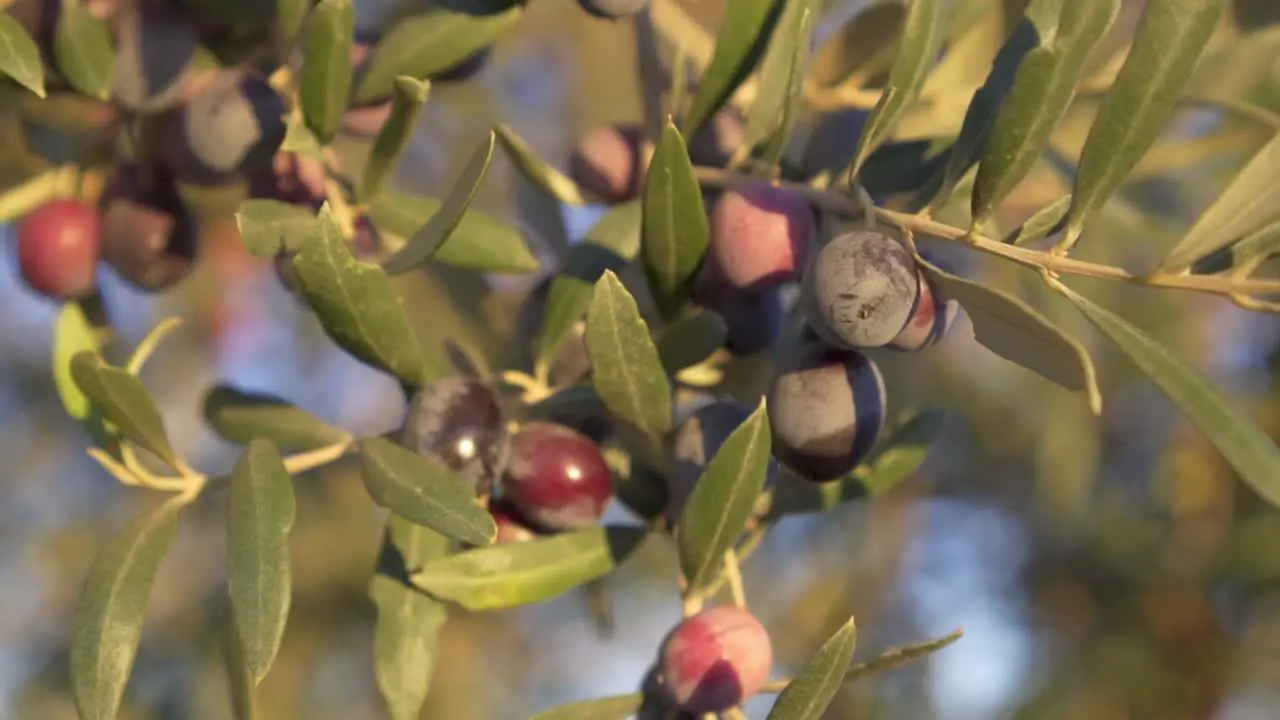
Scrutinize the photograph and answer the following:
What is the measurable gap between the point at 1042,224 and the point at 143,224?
692mm

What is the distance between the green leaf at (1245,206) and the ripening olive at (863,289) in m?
0.14

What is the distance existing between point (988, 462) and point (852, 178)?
1797 mm

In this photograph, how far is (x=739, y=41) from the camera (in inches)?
28.7

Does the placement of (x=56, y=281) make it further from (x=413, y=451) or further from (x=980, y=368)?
(x=980, y=368)

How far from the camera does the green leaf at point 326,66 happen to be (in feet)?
2.35

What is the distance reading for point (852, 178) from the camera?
0.63 metres

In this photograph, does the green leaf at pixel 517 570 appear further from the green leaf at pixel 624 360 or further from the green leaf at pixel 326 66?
the green leaf at pixel 326 66

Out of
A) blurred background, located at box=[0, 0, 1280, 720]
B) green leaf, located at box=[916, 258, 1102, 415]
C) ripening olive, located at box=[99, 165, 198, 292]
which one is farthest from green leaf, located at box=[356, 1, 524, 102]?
blurred background, located at box=[0, 0, 1280, 720]

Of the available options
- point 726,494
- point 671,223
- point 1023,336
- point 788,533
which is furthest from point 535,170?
point 788,533

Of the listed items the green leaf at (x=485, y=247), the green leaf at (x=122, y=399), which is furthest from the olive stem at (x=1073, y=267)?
the green leaf at (x=122, y=399)

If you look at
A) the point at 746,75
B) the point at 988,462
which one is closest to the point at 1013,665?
the point at 988,462

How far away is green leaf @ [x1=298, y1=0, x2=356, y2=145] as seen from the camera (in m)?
0.71

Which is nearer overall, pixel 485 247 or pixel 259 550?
pixel 259 550

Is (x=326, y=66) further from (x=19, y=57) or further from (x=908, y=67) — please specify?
(x=908, y=67)
